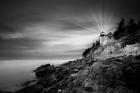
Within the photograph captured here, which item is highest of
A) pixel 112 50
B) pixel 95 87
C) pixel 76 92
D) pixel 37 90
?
pixel 112 50

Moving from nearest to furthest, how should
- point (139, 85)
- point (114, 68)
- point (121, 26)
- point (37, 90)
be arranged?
point (139, 85) → point (114, 68) → point (37, 90) → point (121, 26)

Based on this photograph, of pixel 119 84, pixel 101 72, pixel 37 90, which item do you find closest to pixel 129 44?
pixel 101 72

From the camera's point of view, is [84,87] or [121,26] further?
[121,26]

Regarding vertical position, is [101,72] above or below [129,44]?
below

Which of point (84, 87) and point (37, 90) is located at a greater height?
point (84, 87)

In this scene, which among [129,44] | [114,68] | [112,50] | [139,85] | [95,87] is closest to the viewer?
[139,85]

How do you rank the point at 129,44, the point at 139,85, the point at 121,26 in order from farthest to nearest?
the point at 121,26 → the point at 129,44 → the point at 139,85

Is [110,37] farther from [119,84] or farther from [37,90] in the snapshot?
[37,90]

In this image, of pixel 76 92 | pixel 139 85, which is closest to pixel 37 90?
pixel 76 92

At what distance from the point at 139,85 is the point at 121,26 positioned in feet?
167

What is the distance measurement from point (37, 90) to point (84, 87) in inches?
473

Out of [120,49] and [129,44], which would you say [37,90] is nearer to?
[120,49]

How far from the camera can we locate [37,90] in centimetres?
2198

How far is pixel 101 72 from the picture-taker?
1769 centimetres
